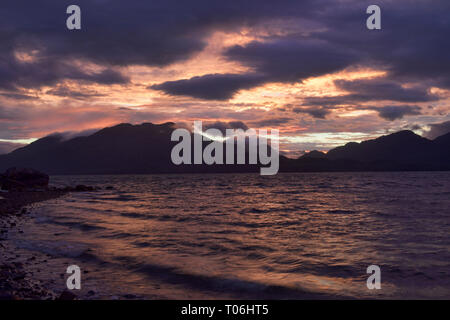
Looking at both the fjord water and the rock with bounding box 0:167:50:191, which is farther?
the rock with bounding box 0:167:50:191

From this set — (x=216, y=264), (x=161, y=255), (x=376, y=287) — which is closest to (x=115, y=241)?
(x=161, y=255)

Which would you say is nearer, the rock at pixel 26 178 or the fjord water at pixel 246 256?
the fjord water at pixel 246 256

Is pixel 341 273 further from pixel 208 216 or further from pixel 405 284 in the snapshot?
pixel 208 216

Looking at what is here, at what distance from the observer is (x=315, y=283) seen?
1067cm

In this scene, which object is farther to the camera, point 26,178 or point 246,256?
point 26,178

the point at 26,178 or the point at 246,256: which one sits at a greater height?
the point at 26,178

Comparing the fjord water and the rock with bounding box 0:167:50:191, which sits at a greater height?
the rock with bounding box 0:167:50:191

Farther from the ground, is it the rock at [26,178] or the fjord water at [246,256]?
the rock at [26,178]

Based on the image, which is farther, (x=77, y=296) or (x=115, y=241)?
(x=115, y=241)
